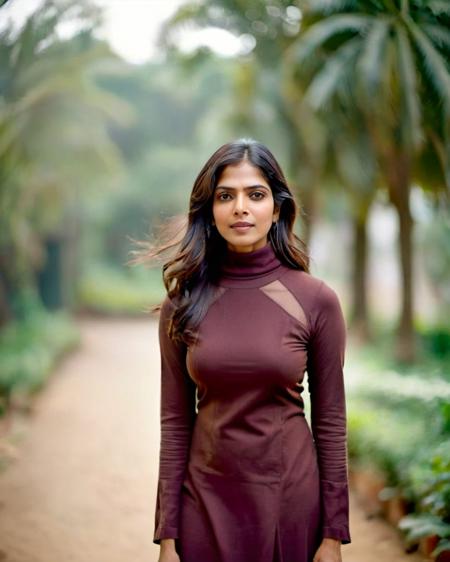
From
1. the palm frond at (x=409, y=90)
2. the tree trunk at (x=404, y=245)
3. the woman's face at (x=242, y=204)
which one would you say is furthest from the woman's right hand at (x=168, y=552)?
the tree trunk at (x=404, y=245)

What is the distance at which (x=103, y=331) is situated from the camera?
67.1 ft

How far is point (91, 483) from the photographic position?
670 centimetres

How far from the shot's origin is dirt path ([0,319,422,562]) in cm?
491

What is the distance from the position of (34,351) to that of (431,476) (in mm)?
9680

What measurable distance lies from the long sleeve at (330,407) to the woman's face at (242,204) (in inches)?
12.3

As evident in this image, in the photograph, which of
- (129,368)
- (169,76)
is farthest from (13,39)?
(169,76)

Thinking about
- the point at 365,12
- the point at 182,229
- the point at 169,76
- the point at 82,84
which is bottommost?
the point at 182,229

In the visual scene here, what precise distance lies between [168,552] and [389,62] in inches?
188

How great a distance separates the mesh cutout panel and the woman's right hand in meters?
0.87

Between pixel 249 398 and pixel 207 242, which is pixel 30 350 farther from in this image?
pixel 249 398

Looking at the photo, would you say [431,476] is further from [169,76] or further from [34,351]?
[169,76]

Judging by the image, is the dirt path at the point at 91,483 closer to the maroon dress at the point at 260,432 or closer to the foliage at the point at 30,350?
the foliage at the point at 30,350

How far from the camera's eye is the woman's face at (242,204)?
220 cm

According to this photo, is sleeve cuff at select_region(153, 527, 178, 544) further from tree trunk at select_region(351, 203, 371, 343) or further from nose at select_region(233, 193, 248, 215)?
tree trunk at select_region(351, 203, 371, 343)
